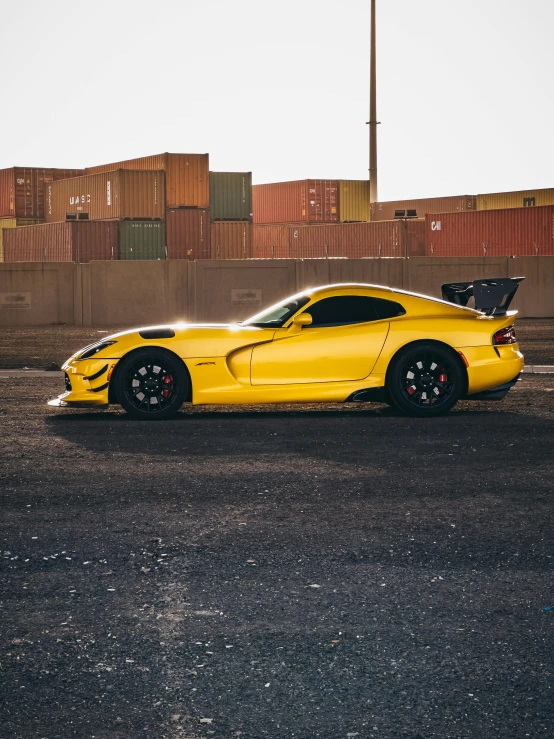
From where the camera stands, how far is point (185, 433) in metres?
10.6

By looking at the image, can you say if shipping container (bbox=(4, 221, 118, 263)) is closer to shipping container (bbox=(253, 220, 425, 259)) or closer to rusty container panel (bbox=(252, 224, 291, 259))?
shipping container (bbox=(253, 220, 425, 259))

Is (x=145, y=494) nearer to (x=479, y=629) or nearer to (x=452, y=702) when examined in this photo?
(x=479, y=629)

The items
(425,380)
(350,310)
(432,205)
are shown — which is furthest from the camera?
(432,205)

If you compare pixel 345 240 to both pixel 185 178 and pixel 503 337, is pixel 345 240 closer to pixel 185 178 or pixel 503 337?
pixel 185 178

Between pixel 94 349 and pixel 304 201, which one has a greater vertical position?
pixel 304 201

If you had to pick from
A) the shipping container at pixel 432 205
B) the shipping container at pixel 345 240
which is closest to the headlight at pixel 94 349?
the shipping container at pixel 345 240

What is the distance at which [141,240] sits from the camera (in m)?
44.6

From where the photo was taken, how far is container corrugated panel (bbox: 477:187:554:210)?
61.5 m

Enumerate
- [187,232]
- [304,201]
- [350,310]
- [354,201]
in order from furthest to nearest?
[354,201]
[304,201]
[187,232]
[350,310]

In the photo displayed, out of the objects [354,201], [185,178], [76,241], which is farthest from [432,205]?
[76,241]

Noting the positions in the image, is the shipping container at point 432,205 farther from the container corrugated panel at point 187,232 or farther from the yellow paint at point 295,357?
the yellow paint at point 295,357

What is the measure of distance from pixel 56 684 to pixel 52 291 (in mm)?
28109

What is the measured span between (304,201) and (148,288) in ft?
84.1

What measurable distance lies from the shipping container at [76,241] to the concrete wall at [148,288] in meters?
10.8
